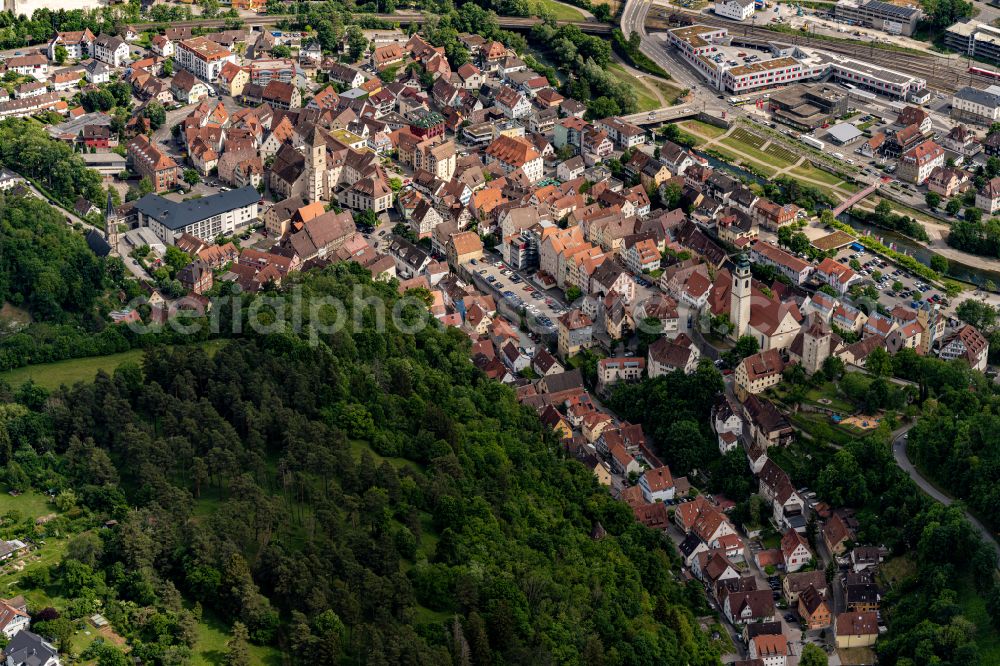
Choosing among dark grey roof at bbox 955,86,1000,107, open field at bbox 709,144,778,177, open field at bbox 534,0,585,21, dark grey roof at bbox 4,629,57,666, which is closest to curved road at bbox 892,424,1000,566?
open field at bbox 709,144,778,177

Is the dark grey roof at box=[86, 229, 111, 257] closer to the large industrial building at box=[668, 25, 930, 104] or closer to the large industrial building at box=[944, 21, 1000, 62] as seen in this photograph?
the large industrial building at box=[668, 25, 930, 104]

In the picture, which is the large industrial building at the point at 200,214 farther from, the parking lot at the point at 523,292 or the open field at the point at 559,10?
the open field at the point at 559,10

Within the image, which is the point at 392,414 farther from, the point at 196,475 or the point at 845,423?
the point at 845,423

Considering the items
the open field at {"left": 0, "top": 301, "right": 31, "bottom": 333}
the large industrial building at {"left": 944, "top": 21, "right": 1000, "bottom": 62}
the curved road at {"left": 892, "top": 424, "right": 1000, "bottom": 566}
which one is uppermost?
the large industrial building at {"left": 944, "top": 21, "right": 1000, "bottom": 62}

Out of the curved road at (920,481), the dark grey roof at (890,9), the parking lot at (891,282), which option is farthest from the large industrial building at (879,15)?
the curved road at (920,481)

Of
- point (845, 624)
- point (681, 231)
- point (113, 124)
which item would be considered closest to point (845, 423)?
point (845, 624)
